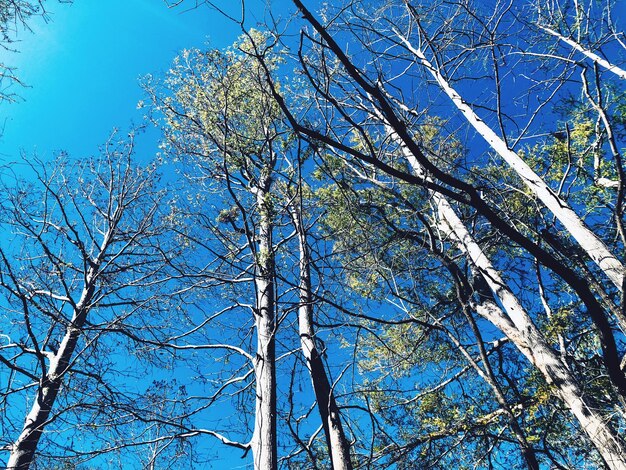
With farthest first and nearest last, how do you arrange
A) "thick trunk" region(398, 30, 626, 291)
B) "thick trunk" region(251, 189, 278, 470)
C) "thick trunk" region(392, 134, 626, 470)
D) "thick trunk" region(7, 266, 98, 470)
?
"thick trunk" region(7, 266, 98, 470)
"thick trunk" region(251, 189, 278, 470)
"thick trunk" region(398, 30, 626, 291)
"thick trunk" region(392, 134, 626, 470)

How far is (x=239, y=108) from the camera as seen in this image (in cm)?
616

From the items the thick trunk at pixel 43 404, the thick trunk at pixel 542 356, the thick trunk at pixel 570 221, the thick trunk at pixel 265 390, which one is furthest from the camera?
the thick trunk at pixel 43 404

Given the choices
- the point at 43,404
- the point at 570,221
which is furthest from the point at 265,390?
the point at 570,221

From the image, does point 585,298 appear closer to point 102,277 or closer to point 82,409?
point 82,409

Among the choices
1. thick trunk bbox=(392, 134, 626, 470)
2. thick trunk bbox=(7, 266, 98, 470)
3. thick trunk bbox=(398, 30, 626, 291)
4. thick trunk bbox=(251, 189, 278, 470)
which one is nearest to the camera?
thick trunk bbox=(392, 134, 626, 470)

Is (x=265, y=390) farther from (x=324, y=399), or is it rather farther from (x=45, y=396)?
(x=45, y=396)

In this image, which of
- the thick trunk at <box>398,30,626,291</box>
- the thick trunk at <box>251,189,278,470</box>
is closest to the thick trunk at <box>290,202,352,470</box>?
the thick trunk at <box>251,189,278,470</box>

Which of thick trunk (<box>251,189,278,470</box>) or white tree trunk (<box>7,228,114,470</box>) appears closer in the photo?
thick trunk (<box>251,189,278,470</box>)

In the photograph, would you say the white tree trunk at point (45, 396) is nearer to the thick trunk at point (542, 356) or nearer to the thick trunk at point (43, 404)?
the thick trunk at point (43, 404)

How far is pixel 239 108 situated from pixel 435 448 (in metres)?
5.18

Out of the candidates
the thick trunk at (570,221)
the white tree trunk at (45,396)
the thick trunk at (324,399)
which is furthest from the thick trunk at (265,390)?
the thick trunk at (570,221)

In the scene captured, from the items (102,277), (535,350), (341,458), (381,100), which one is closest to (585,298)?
(381,100)

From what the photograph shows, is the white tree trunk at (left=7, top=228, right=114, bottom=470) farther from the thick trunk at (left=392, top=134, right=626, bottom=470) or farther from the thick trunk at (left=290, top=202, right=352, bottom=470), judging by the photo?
the thick trunk at (left=392, top=134, right=626, bottom=470)

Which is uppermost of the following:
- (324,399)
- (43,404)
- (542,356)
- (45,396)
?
(45,396)
